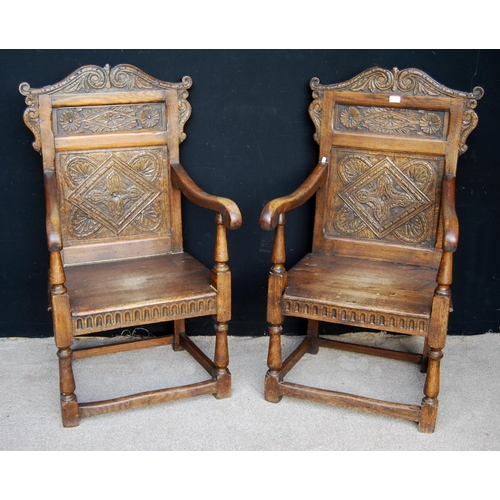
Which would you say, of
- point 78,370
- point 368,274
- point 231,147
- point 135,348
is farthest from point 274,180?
point 78,370

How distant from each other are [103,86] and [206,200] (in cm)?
69

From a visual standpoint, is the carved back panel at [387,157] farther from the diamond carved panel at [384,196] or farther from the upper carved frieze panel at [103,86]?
the upper carved frieze panel at [103,86]

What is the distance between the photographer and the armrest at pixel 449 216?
2.70m

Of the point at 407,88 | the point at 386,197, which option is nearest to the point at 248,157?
the point at 386,197

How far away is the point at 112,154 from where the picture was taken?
326 centimetres

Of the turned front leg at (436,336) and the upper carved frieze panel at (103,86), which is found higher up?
the upper carved frieze panel at (103,86)

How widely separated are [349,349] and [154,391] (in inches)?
40.0

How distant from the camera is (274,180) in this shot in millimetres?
3605

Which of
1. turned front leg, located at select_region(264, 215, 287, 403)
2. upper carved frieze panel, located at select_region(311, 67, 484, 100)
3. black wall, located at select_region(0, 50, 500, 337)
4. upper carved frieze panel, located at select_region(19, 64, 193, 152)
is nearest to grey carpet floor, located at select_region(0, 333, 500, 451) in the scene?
turned front leg, located at select_region(264, 215, 287, 403)

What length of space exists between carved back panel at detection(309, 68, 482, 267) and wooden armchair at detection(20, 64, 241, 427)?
2.03ft

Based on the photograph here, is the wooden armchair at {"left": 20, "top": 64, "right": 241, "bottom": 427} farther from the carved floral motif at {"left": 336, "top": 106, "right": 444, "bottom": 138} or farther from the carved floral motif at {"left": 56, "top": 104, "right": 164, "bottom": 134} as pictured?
the carved floral motif at {"left": 336, "top": 106, "right": 444, "bottom": 138}

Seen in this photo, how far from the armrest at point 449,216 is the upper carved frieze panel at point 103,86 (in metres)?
1.18

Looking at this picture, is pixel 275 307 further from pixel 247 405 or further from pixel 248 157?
pixel 248 157

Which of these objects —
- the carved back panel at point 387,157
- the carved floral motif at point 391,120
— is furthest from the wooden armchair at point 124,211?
the carved floral motif at point 391,120
